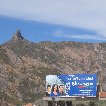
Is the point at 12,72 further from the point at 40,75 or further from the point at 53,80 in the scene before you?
the point at 53,80

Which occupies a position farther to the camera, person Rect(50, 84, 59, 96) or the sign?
person Rect(50, 84, 59, 96)

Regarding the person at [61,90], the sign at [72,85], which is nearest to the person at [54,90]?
the sign at [72,85]

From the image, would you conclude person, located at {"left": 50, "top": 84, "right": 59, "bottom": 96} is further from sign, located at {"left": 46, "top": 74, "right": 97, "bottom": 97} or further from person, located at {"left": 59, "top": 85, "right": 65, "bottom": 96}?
person, located at {"left": 59, "top": 85, "right": 65, "bottom": 96}

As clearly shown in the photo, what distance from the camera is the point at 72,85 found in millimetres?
56219

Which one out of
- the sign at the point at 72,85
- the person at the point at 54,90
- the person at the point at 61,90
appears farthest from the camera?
the person at the point at 54,90

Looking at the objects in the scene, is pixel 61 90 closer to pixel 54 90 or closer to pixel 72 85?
pixel 54 90

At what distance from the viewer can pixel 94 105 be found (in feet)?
289

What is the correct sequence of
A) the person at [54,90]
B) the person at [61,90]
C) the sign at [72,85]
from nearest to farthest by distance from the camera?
1. the sign at [72,85]
2. the person at [61,90]
3. the person at [54,90]

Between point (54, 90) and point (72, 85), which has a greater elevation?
point (72, 85)

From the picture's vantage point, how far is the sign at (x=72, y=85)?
54.1 m

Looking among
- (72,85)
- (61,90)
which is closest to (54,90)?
(61,90)

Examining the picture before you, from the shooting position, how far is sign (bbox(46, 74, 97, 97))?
177 feet

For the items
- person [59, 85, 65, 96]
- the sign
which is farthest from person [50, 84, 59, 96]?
person [59, 85, 65, 96]

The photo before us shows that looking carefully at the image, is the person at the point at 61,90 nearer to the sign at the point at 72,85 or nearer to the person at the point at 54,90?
the sign at the point at 72,85
